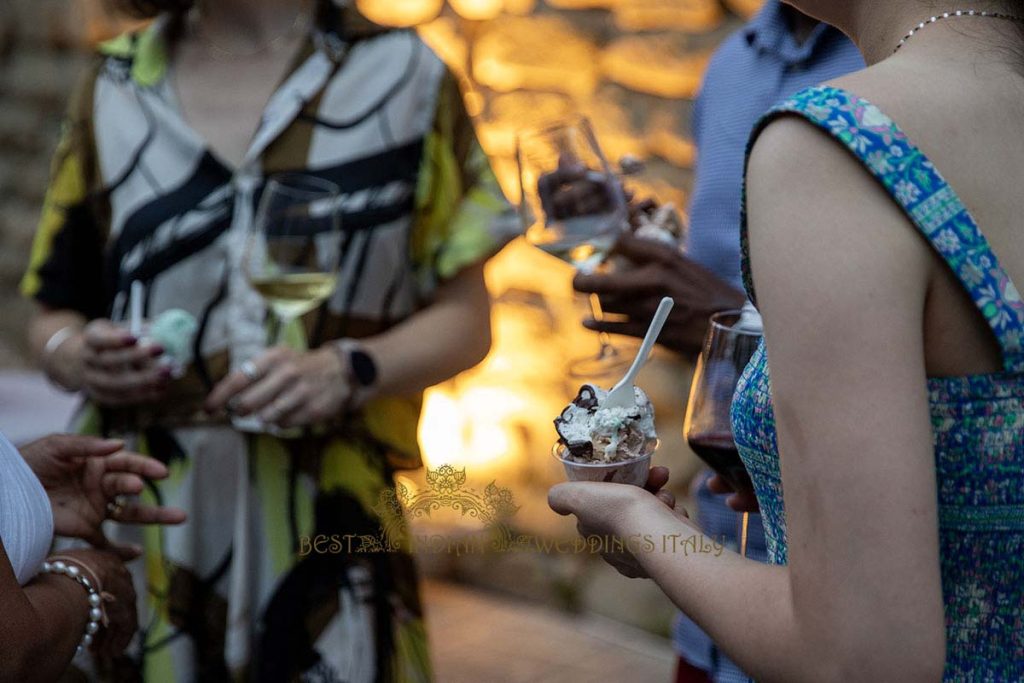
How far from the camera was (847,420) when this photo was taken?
917 millimetres

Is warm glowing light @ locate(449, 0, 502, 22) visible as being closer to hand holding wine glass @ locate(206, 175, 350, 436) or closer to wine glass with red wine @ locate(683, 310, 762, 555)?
hand holding wine glass @ locate(206, 175, 350, 436)

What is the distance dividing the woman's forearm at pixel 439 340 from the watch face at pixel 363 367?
0.05 feet

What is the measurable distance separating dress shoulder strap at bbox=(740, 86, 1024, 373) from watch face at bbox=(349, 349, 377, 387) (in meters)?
1.13

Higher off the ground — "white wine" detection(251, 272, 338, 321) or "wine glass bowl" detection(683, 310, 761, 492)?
"white wine" detection(251, 272, 338, 321)

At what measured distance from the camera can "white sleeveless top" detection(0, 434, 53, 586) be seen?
4.15 ft

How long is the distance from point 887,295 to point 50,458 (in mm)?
1213

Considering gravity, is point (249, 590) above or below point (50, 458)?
below

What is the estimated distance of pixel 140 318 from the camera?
6.59 feet

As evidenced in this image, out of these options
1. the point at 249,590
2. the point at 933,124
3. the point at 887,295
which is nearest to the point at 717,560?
the point at 887,295

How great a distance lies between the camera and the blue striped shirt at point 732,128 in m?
2.00

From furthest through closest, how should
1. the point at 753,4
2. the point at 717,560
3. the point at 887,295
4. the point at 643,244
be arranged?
1. the point at 753,4
2. the point at 643,244
3. the point at 717,560
4. the point at 887,295

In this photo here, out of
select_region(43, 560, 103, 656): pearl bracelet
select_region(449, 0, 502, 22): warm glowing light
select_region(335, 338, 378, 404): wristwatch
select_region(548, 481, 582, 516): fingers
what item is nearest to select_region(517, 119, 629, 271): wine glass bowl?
select_region(335, 338, 378, 404): wristwatch

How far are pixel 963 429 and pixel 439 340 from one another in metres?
1.23

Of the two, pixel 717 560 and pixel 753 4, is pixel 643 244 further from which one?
pixel 753 4
